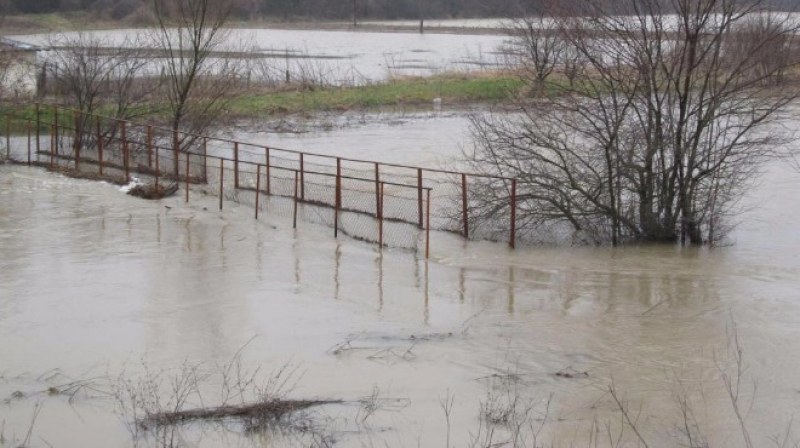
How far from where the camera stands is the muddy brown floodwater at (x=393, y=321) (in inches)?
410

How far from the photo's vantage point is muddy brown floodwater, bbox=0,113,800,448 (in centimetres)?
1041

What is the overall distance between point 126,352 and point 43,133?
900 inches

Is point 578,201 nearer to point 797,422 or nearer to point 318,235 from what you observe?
point 318,235

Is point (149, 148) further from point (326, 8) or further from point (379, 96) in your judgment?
point (326, 8)

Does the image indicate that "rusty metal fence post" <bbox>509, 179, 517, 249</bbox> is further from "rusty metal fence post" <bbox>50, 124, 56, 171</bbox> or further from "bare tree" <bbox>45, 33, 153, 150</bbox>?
"bare tree" <bbox>45, 33, 153, 150</bbox>

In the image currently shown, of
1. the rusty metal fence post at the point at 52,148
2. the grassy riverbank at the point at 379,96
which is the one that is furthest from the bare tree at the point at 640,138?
the grassy riverbank at the point at 379,96

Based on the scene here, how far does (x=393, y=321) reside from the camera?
13.9 m

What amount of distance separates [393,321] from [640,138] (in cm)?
762

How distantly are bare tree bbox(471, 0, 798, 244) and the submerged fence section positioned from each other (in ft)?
2.80

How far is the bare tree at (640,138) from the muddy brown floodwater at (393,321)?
2.73 ft

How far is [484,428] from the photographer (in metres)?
9.91

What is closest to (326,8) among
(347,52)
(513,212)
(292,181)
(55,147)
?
(347,52)

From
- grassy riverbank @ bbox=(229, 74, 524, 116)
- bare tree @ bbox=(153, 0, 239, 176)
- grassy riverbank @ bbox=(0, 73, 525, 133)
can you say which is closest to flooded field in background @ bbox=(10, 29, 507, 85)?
grassy riverbank @ bbox=(0, 73, 525, 133)

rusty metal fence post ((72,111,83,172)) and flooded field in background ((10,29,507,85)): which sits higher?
flooded field in background ((10,29,507,85))
